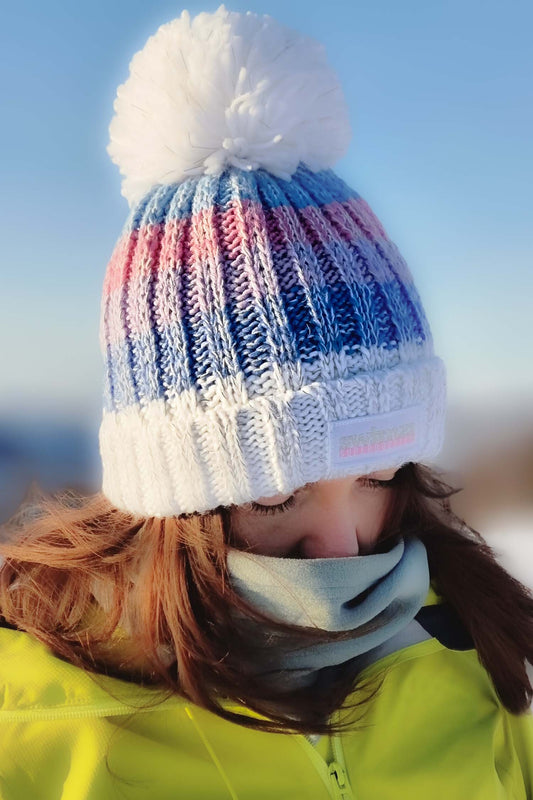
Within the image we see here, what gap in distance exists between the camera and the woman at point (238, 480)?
0.94m

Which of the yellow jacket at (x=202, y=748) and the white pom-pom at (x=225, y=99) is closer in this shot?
the yellow jacket at (x=202, y=748)

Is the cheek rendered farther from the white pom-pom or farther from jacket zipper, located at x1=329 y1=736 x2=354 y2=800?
the white pom-pom

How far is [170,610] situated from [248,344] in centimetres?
44

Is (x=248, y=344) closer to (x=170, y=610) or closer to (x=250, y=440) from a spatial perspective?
(x=250, y=440)

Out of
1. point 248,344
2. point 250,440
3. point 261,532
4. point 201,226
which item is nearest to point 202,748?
point 261,532

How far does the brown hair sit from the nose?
0.13 meters

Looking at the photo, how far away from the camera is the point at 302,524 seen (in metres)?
1.03

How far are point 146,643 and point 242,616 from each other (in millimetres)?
159

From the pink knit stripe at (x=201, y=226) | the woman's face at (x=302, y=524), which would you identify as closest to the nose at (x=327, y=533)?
the woman's face at (x=302, y=524)

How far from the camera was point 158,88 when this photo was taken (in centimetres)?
107

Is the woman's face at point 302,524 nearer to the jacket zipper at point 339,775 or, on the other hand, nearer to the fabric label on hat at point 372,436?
the fabric label on hat at point 372,436

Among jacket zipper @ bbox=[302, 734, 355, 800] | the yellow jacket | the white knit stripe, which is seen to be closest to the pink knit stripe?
the white knit stripe

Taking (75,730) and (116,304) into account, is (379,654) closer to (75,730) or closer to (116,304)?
(75,730)

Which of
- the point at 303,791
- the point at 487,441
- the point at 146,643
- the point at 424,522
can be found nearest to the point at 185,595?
the point at 146,643
